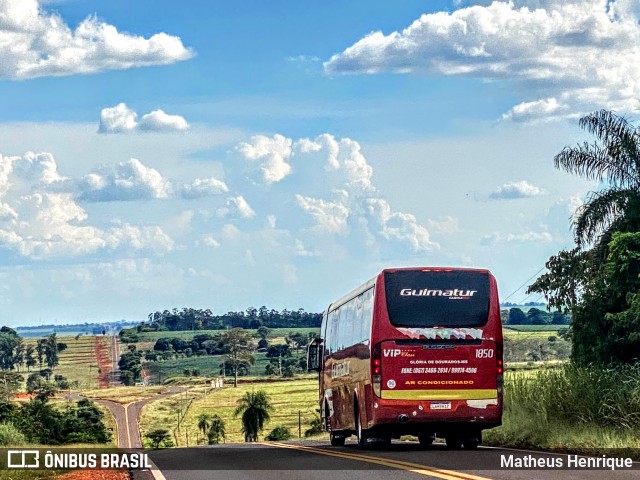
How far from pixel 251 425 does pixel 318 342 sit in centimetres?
7810

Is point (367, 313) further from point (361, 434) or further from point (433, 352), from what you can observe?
point (361, 434)

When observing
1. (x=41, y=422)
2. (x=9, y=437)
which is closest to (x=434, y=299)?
(x=9, y=437)

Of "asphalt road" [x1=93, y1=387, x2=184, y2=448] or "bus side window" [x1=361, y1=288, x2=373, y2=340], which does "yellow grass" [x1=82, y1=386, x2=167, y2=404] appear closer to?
"asphalt road" [x1=93, y1=387, x2=184, y2=448]

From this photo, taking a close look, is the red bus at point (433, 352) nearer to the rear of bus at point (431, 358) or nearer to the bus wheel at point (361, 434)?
the rear of bus at point (431, 358)

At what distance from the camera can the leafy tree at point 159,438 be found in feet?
366

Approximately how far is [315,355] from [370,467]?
573 inches

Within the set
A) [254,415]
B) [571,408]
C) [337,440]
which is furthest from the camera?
[254,415]

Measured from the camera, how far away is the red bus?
22.6 m

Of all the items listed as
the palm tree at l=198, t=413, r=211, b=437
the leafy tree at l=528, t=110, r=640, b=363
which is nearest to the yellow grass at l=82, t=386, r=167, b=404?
the palm tree at l=198, t=413, r=211, b=437

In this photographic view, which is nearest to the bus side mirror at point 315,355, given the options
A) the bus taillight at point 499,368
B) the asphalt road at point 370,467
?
the asphalt road at point 370,467

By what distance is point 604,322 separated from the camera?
2825cm

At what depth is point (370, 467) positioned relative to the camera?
17828mm

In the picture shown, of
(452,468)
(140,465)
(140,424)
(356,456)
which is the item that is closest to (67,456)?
(140,465)

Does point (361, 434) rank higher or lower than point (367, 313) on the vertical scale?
lower
